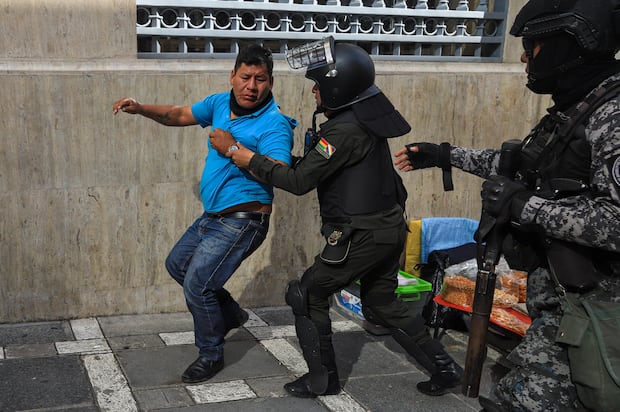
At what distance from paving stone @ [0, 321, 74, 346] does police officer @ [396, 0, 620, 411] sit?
9.79 feet

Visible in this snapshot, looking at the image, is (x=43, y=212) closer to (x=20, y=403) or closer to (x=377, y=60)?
(x=20, y=403)

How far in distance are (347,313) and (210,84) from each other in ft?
6.19

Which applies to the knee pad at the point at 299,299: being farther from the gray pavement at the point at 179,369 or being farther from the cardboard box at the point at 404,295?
the cardboard box at the point at 404,295

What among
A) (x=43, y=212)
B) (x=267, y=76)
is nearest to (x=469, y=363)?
(x=267, y=76)

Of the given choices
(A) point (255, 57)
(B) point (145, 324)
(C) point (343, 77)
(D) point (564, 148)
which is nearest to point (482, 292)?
(D) point (564, 148)

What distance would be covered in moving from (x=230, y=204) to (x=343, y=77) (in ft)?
3.02

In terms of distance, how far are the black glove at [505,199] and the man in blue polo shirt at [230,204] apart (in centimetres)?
143

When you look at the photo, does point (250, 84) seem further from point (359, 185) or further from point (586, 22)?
point (586, 22)

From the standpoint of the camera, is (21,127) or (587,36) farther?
(21,127)

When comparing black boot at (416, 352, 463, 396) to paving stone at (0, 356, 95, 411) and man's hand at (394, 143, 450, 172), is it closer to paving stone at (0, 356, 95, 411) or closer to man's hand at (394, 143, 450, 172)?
man's hand at (394, 143, 450, 172)

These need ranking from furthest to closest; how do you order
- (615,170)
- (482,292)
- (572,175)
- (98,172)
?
(98,172)
(482,292)
(572,175)
(615,170)

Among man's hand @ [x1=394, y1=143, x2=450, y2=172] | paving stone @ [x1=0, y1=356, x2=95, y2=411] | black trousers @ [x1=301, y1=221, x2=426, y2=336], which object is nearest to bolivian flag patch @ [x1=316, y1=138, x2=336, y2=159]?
man's hand @ [x1=394, y1=143, x2=450, y2=172]

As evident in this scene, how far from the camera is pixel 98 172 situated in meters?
5.13

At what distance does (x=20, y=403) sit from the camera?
3.97 meters
